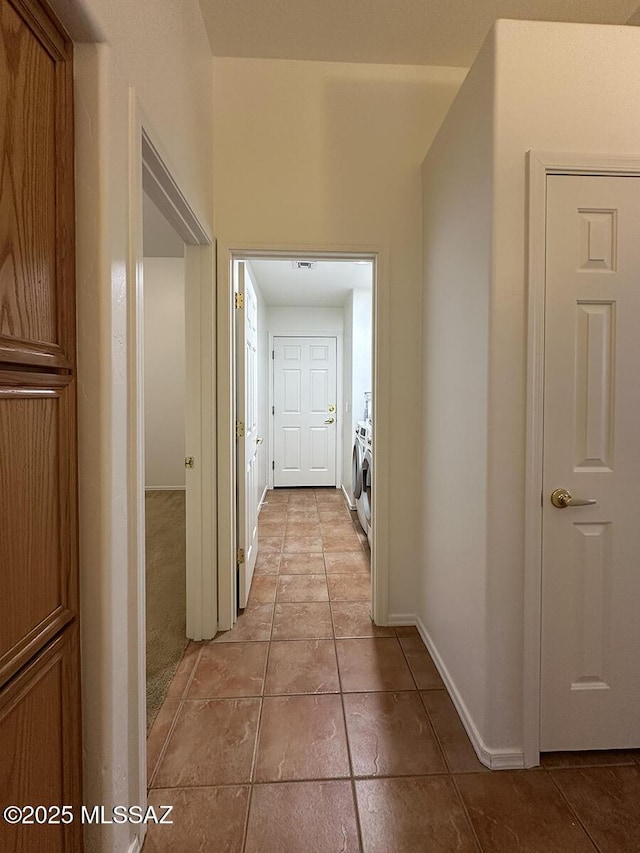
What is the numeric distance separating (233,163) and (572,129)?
1.46m

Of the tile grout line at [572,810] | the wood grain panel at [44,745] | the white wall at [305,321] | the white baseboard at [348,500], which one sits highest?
the white wall at [305,321]

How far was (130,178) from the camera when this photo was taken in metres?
1.06

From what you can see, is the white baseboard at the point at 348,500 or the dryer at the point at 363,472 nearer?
the dryer at the point at 363,472

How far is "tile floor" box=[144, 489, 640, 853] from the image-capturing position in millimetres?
1193

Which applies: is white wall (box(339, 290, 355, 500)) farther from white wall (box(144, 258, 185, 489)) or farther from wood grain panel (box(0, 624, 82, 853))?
wood grain panel (box(0, 624, 82, 853))

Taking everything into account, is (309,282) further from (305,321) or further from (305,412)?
(305,412)

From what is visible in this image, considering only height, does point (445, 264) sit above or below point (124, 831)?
above

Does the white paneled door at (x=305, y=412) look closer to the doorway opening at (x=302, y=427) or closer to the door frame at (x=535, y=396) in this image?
the doorway opening at (x=302, y=427)

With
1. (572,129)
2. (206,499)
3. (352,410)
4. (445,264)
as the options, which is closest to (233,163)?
(445,264)

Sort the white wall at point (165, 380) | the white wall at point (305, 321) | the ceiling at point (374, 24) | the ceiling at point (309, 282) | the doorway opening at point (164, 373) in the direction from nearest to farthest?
the ceiling at point (374, 24) < the ceiling at point (309, 282) < the doorway opening at point (164, 373) < the white wall at point (165, 380) < the white wall at point (305, 321)

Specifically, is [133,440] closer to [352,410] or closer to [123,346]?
[123,346]

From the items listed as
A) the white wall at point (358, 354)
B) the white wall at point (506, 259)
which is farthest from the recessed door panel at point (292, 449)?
the white wall at point (506, 259)

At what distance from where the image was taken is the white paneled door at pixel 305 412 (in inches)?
221

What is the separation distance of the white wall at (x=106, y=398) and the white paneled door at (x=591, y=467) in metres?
1.25
